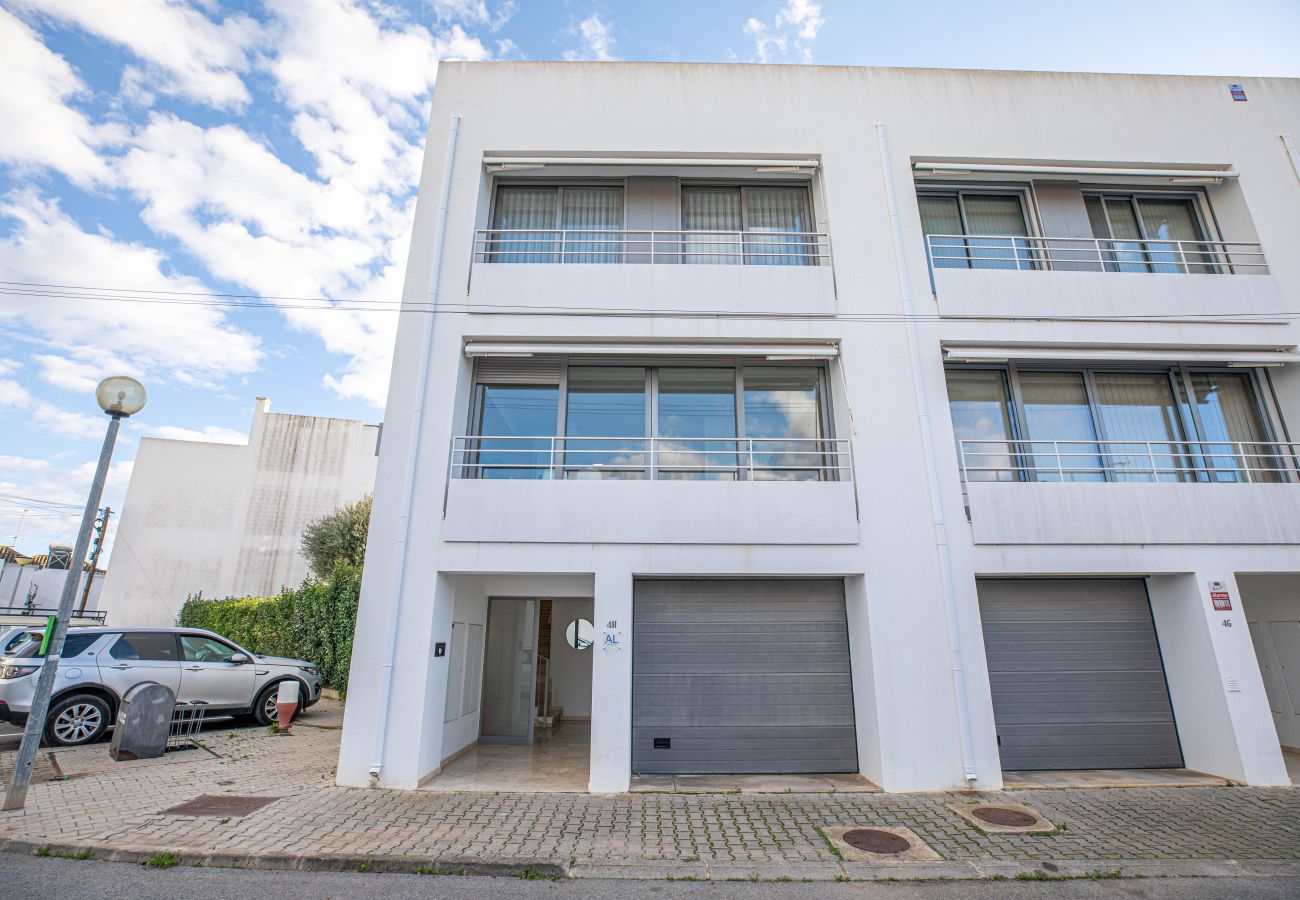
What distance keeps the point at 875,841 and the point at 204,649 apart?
1032 centimetres

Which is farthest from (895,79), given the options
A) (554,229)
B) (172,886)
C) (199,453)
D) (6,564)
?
(6,564)

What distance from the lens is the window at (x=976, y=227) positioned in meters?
9.79

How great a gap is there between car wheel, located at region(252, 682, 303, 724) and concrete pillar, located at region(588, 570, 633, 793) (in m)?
6.41

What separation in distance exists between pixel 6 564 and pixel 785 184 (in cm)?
3867

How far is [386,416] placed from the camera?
317 inches

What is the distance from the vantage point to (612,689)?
7.29 metres

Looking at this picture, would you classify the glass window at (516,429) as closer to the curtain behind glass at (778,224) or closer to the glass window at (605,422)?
the glass window at (605,422)

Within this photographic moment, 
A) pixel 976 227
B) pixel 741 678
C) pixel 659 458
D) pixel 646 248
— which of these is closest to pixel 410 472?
pixel 659 458

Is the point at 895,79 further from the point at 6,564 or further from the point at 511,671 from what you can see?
the point at 6,564

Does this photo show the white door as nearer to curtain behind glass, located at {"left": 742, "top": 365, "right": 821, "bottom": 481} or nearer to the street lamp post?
the street lamp post

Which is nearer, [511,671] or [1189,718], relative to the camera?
[1189,718]

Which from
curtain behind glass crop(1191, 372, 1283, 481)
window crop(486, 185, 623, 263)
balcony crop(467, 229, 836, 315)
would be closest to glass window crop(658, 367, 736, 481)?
balcony crop(467, 229, 836, 315)

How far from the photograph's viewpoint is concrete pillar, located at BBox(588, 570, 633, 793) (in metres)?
6.99

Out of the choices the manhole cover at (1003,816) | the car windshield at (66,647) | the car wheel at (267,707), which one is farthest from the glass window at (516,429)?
the manhole cover at (1003,816)
